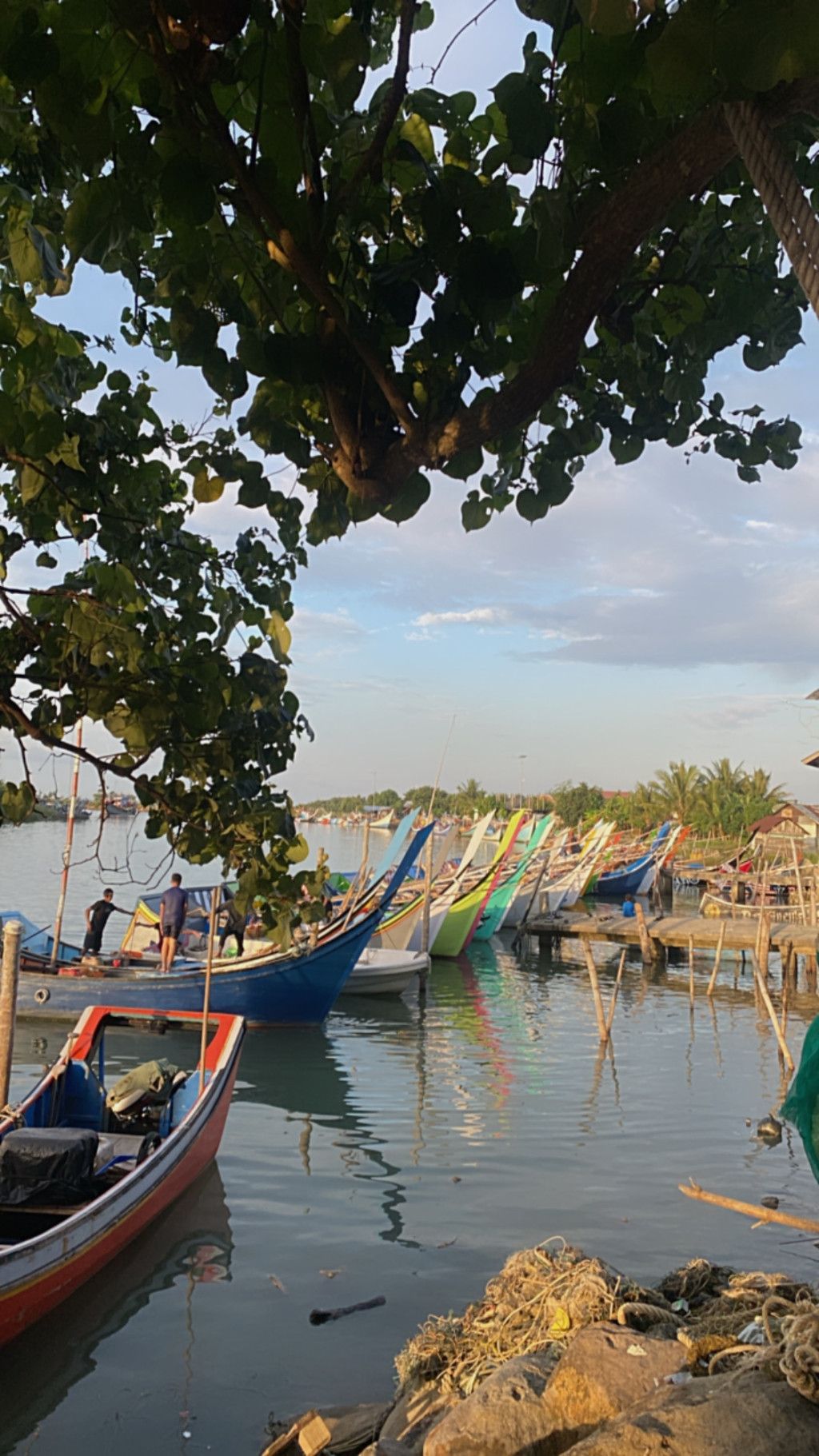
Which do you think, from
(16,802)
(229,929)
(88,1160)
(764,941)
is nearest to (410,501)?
(16,802)

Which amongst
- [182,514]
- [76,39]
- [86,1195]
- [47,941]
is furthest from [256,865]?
[47,941]

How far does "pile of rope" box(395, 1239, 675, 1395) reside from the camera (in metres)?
4.80

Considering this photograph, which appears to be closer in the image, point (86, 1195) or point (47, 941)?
point (86, 1195)

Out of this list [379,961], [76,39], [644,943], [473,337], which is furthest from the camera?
[644,943]

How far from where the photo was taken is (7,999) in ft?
26.3

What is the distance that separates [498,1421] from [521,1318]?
1.30 metres

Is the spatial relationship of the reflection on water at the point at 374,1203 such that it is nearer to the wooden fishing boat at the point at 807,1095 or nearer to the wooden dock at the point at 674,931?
the wooden fishing boat at the point at 807,1095

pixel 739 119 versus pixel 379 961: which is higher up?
pixel 739 119

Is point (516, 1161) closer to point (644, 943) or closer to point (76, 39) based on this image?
point (76, 39)

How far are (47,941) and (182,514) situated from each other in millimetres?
16143

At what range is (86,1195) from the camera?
684 centimetres

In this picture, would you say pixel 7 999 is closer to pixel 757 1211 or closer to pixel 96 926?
pixel 757 1211

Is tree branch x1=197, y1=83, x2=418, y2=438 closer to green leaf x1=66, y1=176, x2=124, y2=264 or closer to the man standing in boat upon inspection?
green leaf x1=66, y1=176, x2=124, y2=264

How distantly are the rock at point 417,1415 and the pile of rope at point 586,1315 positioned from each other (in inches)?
4.0
